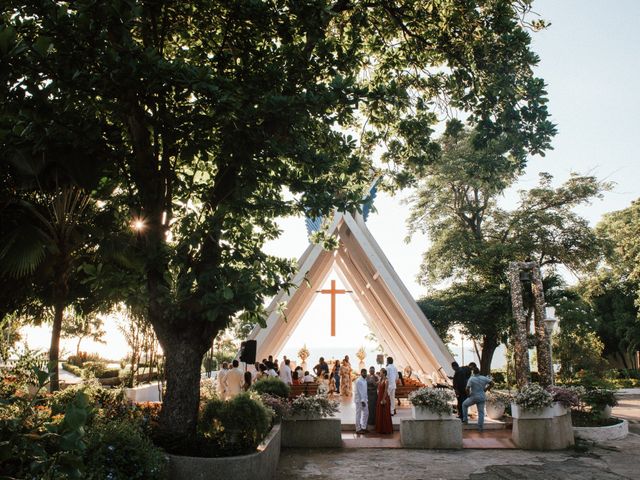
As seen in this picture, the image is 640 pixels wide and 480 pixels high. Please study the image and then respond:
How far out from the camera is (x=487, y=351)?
26250 millimetres

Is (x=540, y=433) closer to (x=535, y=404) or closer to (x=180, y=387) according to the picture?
(x=535, y=404)

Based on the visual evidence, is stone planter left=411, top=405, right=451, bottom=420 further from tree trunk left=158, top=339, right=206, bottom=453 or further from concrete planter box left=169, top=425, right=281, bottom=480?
tree trunk left=158, top=339, right=206, bottom=453

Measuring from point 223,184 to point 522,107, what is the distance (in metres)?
4.82

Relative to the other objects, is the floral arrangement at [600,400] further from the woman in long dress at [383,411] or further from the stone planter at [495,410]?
the woman in long dress at [383,411]

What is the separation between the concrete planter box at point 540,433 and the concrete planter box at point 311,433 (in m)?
3.89

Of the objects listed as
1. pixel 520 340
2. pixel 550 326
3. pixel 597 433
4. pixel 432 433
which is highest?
pixel 550 326

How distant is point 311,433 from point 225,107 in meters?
7.75

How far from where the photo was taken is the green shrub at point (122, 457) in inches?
225

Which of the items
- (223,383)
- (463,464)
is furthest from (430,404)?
(223,383)

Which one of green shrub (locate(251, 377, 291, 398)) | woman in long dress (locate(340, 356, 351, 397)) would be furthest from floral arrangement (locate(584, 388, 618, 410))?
woman in long dress (locate(340, 356, 351, 397))

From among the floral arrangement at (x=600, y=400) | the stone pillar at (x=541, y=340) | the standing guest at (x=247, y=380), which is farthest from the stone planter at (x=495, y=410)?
the standing guest at (x=247, y=380)

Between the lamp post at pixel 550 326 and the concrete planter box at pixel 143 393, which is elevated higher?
the lamp post at pixel 550 326

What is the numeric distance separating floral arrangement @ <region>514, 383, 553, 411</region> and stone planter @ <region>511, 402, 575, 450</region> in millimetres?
120

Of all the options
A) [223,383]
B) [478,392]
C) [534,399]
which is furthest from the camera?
[223,383]
